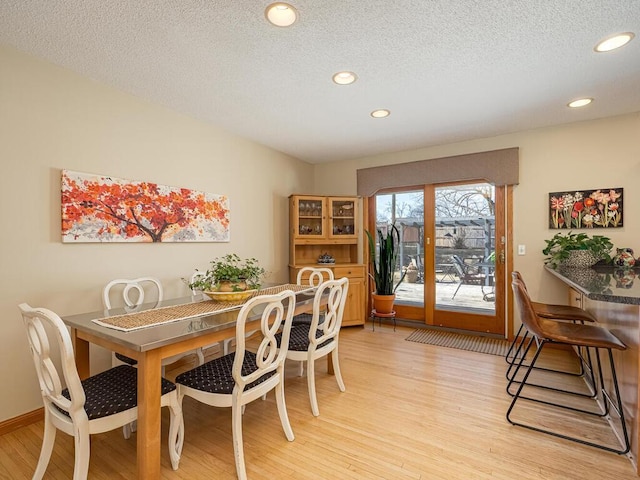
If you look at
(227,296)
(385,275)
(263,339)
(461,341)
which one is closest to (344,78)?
(227,296)

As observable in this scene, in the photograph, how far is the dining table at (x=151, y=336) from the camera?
1.42 meters

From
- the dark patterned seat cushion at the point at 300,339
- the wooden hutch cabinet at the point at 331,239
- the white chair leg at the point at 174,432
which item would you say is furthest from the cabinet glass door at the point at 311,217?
the white chair leg at the point at 174,432

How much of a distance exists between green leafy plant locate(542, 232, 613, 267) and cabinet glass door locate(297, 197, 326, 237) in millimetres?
2622

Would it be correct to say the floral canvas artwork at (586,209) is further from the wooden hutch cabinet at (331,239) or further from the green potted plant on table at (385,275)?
the wooden hutch cabinet at (331,239)

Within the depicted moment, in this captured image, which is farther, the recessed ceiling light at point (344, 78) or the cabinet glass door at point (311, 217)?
the cabinet glass door at point (311, 217)

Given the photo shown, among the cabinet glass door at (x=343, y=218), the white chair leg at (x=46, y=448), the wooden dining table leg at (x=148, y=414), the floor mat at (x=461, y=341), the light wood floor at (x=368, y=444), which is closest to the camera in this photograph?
the wooden dining table leg at (x=148, y=414)

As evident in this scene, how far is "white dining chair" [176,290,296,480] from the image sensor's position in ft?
5.18

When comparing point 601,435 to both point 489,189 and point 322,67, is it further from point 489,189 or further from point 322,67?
point 322,67

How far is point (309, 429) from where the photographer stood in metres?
2.02

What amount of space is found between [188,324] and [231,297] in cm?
52

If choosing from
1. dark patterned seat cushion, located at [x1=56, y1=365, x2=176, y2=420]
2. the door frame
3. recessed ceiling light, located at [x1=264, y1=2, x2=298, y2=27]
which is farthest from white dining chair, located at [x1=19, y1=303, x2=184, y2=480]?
the door frame

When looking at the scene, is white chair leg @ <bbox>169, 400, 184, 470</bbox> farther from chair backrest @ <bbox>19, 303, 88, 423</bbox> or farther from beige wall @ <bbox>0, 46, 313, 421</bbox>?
beige wall @ <bbox>0, 46, 313, 421</bbox>

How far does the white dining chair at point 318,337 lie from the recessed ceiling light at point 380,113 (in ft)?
5.51

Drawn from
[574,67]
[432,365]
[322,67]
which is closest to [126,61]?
[322,67]
